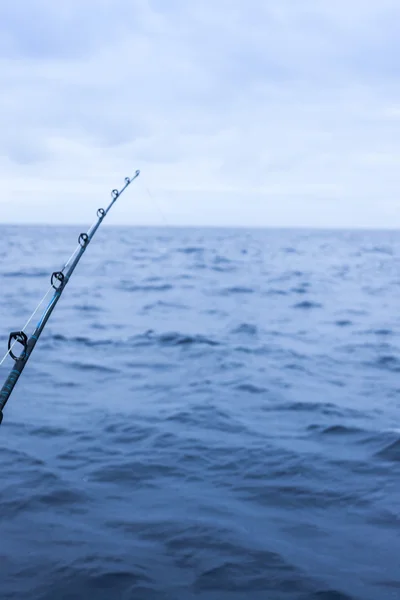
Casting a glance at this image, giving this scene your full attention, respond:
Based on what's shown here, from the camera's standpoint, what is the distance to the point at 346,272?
32.4 m

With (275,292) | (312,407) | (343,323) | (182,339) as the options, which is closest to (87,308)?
(182,339)

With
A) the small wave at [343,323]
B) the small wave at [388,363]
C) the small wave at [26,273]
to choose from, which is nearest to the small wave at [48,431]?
the small wave at [388,363]

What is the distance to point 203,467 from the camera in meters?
5.97

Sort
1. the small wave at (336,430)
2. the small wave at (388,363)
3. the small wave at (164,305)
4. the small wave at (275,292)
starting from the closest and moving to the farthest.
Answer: the small wave at (336,430)
the small wave at (388,363)
the small wave at (164,305)
the small wave at (275,292)

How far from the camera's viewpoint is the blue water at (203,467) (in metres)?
4.17

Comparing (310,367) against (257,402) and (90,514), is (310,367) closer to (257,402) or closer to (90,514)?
(257,402)

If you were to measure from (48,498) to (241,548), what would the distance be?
1.77 m

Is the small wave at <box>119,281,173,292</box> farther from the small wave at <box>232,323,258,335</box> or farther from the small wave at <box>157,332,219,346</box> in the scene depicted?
the small wave at <box>157,332,219,346</box>

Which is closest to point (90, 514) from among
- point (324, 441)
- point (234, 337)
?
point (324, 441)

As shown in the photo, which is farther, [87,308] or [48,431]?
[87,308]

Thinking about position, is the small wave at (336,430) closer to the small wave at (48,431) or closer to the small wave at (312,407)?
the small wave at (312,407)

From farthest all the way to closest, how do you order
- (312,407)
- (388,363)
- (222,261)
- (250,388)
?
(222,261), (388,363), (250,388), (312,407)

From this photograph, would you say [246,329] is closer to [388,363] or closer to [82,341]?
[82,341]

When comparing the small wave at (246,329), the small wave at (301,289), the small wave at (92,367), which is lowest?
the small wave at (92,367)
